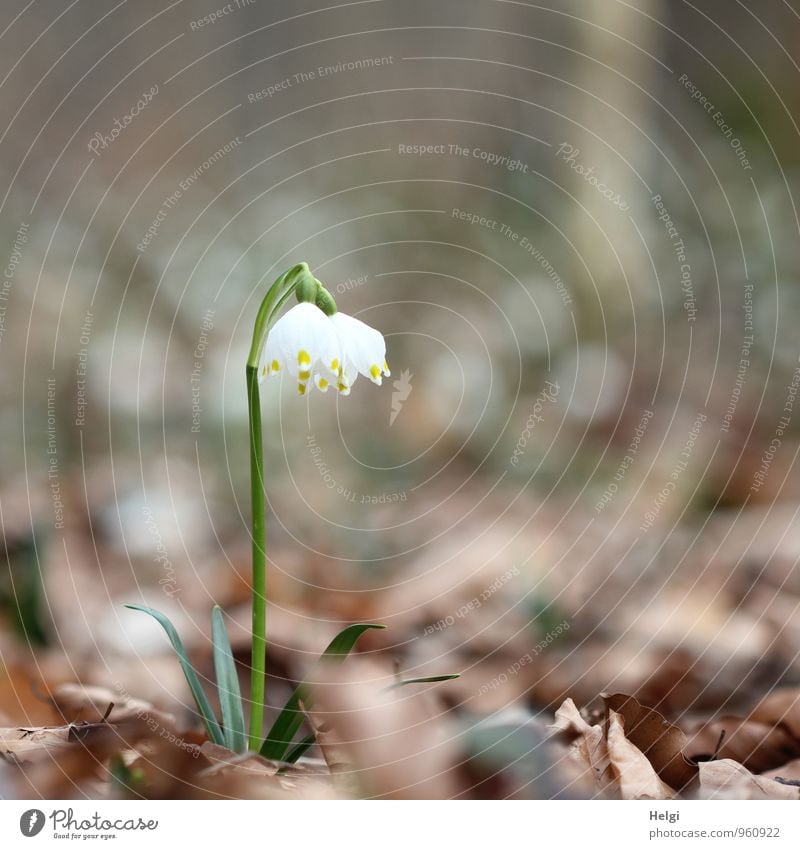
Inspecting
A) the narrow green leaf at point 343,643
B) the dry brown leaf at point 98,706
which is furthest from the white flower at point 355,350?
the dry brown leaf at point 98,706

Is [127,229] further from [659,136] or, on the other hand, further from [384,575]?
[659,136]

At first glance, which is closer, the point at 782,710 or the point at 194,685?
the point at 194,685

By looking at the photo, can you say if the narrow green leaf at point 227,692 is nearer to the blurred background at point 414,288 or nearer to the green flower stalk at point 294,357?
the green flower stalk at point 294,357

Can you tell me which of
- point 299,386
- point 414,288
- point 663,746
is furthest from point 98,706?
point 414,288

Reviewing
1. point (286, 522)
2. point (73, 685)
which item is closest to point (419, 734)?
point (73, 685)

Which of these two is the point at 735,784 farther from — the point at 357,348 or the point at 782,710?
the point at 357,348

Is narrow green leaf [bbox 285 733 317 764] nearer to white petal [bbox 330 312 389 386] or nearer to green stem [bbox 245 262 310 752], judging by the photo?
green stem [bbox 245 262 310 752]

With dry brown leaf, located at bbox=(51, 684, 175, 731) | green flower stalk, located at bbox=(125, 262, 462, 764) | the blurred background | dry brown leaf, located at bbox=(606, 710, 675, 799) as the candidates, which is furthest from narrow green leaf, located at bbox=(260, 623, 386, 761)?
the blurred background
